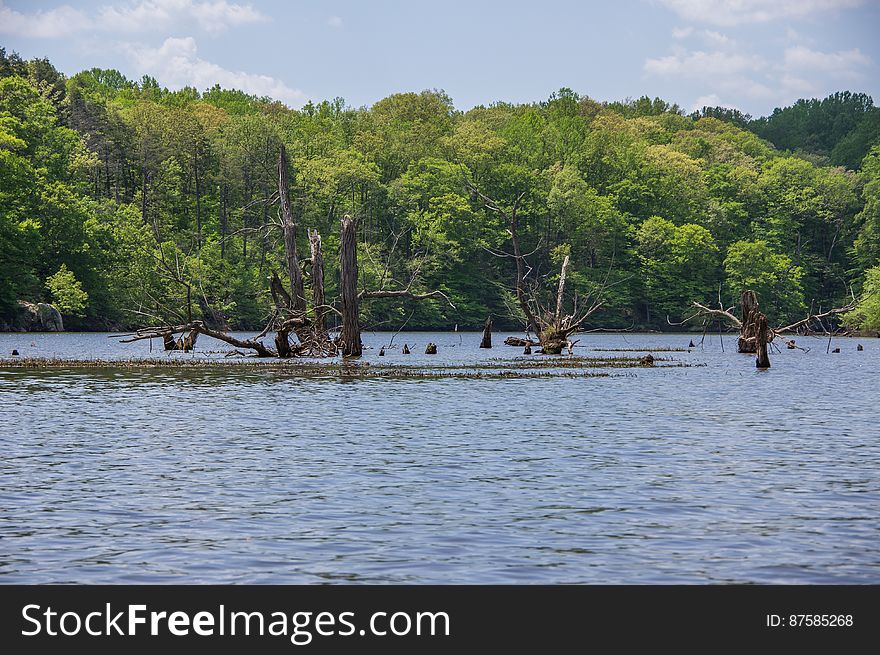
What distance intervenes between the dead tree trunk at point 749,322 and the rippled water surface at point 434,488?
26479 millimetres

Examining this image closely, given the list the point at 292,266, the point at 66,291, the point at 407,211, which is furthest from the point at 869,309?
the point at 66,291

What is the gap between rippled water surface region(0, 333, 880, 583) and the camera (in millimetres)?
14047

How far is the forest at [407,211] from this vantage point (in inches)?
4222

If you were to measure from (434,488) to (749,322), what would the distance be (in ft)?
175

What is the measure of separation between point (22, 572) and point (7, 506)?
4.35m

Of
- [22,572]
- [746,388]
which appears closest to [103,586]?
[22,572]

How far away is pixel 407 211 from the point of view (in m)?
131

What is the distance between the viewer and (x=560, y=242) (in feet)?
454

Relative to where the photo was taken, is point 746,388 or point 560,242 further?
point 560,242

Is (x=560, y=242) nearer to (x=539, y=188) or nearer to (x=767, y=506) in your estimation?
(x=539, y=188)

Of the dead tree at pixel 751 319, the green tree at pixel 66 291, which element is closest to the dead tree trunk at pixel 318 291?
the dead tree at pixel 751 319

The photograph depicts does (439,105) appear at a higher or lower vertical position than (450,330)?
higher

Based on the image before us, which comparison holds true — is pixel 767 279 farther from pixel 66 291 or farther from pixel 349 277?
pixel 349 277

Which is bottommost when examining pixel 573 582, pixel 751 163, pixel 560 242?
pixel 573 582
